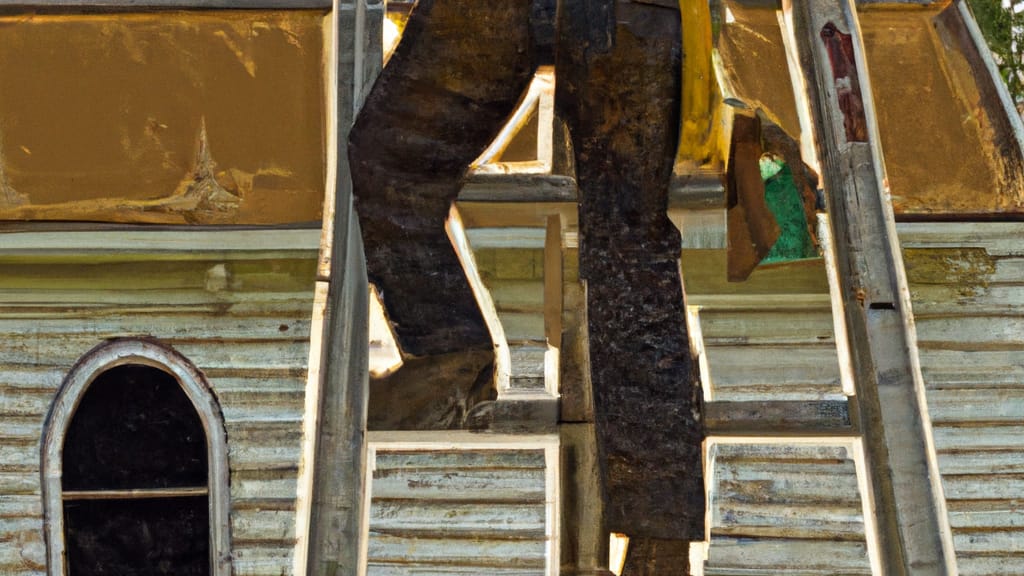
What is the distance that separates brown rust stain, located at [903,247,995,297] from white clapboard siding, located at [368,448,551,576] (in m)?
1.17

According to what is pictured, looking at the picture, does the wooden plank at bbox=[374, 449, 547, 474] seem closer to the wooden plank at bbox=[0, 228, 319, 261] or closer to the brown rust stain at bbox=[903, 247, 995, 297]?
the wooden plank at bbox=[0, 228, 319, 261]

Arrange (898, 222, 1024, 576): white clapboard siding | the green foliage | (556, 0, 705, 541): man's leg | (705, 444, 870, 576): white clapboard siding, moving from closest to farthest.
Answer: (556, 0, 705, 541): man's leg < (898, 222, 1024, 576): white clapboard siding < (705, 444, 870, 576): white clapboard siding < the green foliage

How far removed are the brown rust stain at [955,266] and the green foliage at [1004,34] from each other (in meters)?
0.84

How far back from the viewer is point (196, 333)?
2926 mm

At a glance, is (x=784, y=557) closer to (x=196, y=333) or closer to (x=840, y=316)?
(x=840, y=316)

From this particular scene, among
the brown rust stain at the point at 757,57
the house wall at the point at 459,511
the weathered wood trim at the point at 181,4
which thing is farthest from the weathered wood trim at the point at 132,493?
the brown rust stain at the point at 757,57

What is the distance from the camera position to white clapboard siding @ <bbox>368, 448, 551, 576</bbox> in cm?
314

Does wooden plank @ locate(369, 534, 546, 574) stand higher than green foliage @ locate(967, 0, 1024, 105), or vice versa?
green foliage @ locate(967, 0, 1024, 105)

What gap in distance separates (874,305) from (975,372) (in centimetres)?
149

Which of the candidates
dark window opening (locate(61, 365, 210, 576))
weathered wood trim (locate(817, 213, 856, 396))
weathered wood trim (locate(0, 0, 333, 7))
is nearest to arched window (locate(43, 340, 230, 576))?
dark window opening (locate(61, 365, 210, 576))

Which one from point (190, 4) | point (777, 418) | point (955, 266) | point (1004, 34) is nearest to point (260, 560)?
point (190, 4)

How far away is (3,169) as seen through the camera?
8.95ft

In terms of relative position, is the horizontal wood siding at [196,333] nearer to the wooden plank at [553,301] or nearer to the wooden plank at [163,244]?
the wooden plank at [163,244]

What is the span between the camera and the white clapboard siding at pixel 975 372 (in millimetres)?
3000
